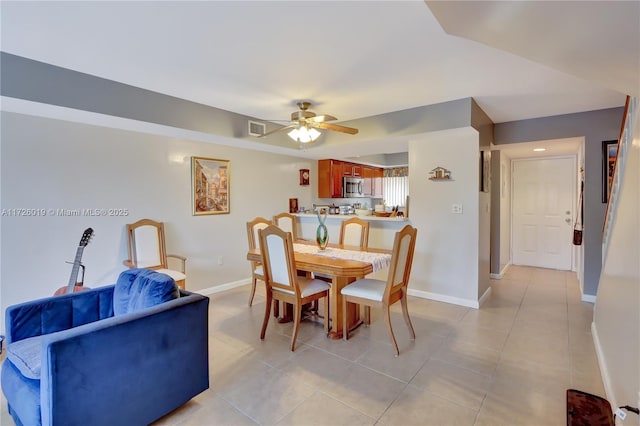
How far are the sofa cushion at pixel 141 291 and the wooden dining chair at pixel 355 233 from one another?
2.29 metres

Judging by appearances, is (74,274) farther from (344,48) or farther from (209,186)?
(344,48)

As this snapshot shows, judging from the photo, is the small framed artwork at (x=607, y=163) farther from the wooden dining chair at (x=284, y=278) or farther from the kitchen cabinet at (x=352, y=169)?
the kitchen cabinet at (x=352, y=169)

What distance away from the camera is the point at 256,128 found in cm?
407

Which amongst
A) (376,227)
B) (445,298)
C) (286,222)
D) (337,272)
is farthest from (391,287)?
(286,222)

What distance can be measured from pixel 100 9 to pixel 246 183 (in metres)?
3.01

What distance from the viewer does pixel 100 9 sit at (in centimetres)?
177

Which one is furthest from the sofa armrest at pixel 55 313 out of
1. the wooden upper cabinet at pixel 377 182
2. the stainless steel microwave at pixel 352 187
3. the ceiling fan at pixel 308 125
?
the wooden upper cabinet at pixel 377 182

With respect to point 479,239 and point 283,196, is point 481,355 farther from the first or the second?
point 283,196

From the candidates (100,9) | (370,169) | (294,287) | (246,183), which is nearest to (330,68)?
(100,9)

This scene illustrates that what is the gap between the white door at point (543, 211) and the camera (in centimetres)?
545

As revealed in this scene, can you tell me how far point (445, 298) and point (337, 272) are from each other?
1981 mm

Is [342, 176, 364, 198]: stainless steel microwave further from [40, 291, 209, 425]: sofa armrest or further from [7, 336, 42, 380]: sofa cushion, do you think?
[7, 336, 42, 380]: sofa cushion

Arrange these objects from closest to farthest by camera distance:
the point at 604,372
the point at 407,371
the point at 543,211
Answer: the point at 604,372 → the point at 407,371 → the point at 543,211

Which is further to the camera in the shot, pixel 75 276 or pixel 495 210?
pixel 495 210
